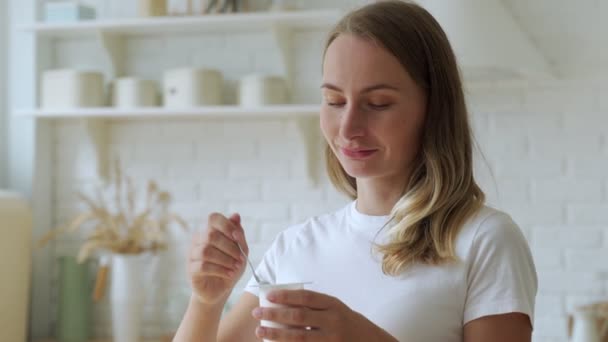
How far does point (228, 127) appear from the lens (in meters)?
2.81

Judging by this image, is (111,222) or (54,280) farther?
(54,280)

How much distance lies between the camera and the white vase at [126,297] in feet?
8.81

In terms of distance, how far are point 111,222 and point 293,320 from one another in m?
1.97

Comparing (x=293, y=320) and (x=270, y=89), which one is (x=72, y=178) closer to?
(x=270, y=89)

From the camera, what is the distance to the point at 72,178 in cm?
295

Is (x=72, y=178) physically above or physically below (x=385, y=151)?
below

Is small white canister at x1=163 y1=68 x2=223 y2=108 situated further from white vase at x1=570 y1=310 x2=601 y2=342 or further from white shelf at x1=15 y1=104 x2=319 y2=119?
white vase at x1=570 y1=310 x2=601 y2=342

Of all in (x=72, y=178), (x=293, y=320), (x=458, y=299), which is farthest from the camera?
(x=72, y=178)

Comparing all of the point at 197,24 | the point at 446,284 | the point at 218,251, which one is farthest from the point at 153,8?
the point at 446,284

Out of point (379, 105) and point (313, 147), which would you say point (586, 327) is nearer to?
point (313, 147)

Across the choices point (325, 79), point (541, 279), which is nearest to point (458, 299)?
point (325, 79)

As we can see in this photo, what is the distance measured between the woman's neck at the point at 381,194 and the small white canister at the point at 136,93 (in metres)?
1.59

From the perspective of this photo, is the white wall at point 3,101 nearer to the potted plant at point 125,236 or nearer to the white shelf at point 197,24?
the white shelf at point 197,24

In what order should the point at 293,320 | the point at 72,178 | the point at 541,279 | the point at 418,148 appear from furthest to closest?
the point at 72,178 → the point at 541,279 → the point at 418,148 → the point at 293,320
